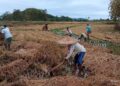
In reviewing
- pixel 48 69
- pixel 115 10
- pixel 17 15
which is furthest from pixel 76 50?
pixel 17 15

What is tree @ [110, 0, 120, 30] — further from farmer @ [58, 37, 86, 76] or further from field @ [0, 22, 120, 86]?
farmer @ [58, 37, 86, 76]

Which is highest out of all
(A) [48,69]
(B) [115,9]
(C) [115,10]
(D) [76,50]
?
(D) [76,50]

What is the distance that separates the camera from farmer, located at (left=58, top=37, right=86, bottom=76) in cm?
1363

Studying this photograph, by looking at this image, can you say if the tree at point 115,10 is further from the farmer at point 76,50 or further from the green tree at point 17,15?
the farmer at point 76,50

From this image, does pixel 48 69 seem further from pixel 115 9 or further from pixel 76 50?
pixel 115 9

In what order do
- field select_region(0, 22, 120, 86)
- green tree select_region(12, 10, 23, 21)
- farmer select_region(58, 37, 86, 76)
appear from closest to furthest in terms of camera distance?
field select_region(0, 22, 120, 86)
farmer select_region(58, 37, 86, 76)
green tree select_region(12, 10, 23, 21)

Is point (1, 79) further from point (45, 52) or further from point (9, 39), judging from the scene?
point (9, 39)

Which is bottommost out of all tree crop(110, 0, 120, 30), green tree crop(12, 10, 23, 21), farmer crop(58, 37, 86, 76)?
green tree crop(12, 10, 23, 21)

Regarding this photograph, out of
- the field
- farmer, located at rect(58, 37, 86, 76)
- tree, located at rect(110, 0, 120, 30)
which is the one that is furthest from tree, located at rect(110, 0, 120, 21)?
farmer, located at rect(58, 37, 86, 76)

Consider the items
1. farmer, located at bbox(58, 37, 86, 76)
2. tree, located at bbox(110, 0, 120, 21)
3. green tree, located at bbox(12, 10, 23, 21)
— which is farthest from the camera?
green tree, located at bbox(12, 10, 23, 21)

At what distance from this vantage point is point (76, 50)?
46.0 ft

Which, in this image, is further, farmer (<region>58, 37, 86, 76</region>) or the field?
farmer (<region>58, 37, 86, 76</region>)

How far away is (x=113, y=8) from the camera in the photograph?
189ft

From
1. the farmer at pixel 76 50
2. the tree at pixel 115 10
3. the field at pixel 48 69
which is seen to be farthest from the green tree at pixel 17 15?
the farmer at pixel 76 50
